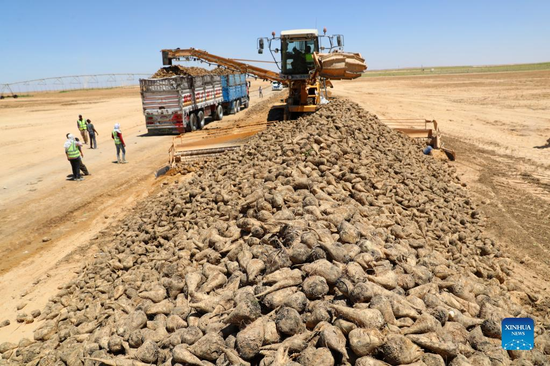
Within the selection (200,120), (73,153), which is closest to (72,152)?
(73,153)

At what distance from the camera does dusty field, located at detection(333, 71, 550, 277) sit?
796 centimetres

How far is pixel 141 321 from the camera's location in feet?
13.3

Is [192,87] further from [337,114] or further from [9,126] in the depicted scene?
[9,126]

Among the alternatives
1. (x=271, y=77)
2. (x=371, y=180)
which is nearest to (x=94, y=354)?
(x=371, y=180)

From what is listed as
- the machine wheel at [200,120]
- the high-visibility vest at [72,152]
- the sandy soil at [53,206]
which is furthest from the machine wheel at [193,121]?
the high-visibility vest at [72,152]

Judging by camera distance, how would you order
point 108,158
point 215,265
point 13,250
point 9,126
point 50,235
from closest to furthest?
point 215,265 → point 13,250 → point 50,235 → point 108,158 → point 9,126

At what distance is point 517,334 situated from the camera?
3018 millimetres

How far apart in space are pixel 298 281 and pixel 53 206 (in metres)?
8.63

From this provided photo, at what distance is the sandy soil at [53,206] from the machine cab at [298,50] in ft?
19.1

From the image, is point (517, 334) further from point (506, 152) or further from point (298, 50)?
point (506, 152)

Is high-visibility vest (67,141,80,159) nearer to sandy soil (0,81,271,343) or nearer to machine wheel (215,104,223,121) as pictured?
sandy soil (0,81,271,343)

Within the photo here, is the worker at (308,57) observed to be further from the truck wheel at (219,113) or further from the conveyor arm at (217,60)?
the truck wheel at (219,113)

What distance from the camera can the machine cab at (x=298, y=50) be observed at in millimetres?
13469

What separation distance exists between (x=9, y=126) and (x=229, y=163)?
23.8 metres
